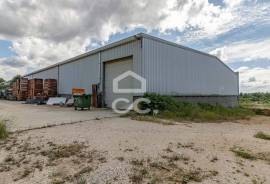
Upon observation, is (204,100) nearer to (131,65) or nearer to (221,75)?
(221,75)

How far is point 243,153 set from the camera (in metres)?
3.78

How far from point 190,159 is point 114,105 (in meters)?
8.97

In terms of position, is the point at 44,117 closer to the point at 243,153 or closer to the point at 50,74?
the point at 243,153

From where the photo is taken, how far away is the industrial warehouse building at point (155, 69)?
10.6 meters

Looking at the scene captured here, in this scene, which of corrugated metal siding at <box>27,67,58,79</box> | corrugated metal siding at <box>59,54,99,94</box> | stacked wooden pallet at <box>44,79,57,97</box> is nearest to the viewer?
corrugated metal siding at <box>59,54,99,94</box>

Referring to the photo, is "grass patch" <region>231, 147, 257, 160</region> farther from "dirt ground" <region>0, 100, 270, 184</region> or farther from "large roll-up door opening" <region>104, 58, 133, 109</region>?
"large roll-up door opening" <region>104, 58, 133, 109</region>

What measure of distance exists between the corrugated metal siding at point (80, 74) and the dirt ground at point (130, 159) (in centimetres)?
939

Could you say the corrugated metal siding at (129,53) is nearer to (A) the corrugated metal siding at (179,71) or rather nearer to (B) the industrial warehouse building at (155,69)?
(B) the industrial warehouse building at (155,69)

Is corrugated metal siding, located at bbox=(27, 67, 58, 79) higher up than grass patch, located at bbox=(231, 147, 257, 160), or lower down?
higher up

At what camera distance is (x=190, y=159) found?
135 inches

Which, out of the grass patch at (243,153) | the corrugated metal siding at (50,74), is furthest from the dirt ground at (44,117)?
the corrugated metal siding at (50,74)

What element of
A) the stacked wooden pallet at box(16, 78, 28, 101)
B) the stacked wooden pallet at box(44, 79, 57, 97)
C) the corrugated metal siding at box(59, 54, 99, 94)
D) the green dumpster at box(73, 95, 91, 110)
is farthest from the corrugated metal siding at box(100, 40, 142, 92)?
the stacked wooden pallet at box(16, 78, 28, 101)

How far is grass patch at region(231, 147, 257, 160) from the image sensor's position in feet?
11.9

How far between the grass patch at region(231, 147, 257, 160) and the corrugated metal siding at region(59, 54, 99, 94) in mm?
10801
